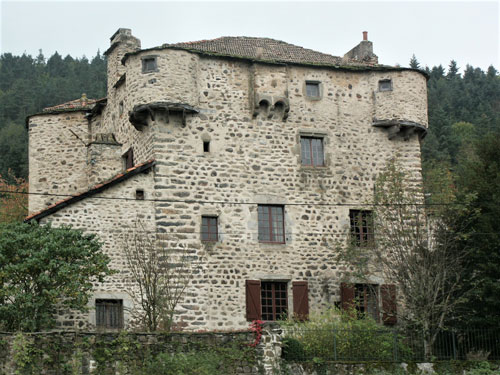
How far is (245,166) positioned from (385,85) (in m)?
5.87

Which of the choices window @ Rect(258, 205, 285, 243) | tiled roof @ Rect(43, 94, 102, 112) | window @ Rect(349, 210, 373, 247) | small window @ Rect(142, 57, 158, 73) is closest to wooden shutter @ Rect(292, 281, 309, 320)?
window @ Rect(258, 205, 285, 243)

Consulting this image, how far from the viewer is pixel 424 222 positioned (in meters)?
26.2

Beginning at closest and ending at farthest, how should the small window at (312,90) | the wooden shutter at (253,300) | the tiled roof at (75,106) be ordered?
1. the wooden shutter at (253,300)
2. the small window at (312,90)
3. the tiled roof at (75,106)

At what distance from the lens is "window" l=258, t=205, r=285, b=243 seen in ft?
86.2

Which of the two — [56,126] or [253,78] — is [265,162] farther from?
[56,126]

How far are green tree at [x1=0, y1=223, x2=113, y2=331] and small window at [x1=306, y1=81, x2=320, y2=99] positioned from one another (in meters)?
9.70

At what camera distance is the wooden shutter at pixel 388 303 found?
26.2 meters

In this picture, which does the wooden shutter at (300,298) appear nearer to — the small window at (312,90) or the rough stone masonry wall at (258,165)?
the rough stone masonry wall at (258,165)

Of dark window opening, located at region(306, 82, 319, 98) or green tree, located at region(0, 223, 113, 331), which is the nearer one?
green tree, located at region(0, 223, 113, 331)

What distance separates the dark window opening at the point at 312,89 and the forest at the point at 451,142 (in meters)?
4.57

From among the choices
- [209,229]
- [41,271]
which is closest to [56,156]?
[209,229]

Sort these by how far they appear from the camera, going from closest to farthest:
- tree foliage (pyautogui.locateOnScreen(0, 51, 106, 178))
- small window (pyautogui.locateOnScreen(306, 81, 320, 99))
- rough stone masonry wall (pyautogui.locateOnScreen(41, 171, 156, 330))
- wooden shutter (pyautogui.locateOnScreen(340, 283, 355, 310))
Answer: rough stone masonry wall (pyautogui.locateOnScreen(41, 171, 156, 330)), wooden shutter (pyautogui.locateOnScreen(340, 283, 355, 310)), small window (pyautogui.locateOnScreen(306, 81, 320, 99)), tree foliage (pyautogui.locateOnScreen(0, 51, 106, 178))

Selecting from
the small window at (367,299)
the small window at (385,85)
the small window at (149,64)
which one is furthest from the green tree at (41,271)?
the small window at (385,85)

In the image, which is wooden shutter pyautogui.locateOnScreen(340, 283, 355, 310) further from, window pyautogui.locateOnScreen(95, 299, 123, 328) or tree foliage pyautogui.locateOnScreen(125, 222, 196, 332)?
window pyautogui.locateOnScreen(95, 299, 123, 328)
